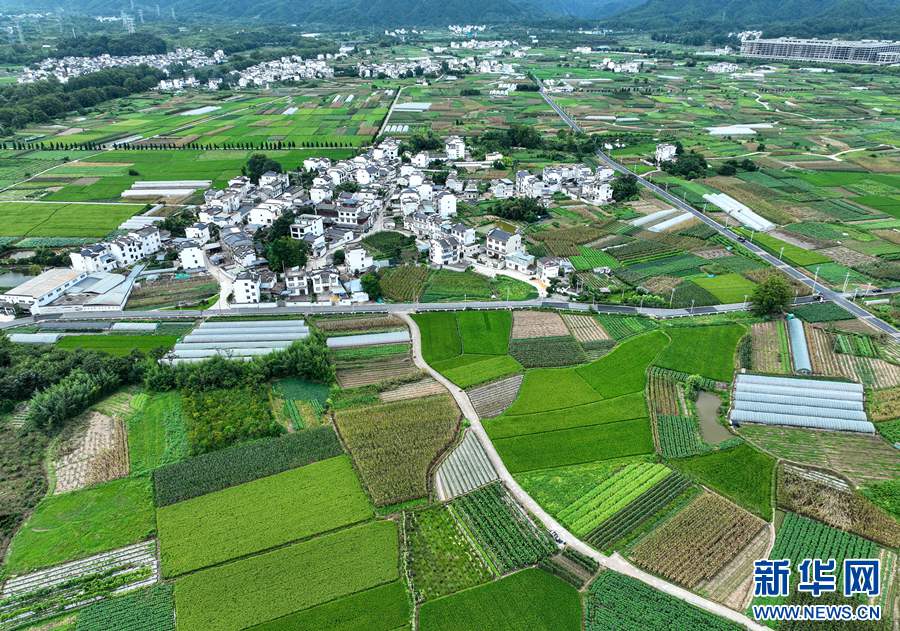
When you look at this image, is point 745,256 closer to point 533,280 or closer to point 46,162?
point 533,280

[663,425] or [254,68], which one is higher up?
[254,68]

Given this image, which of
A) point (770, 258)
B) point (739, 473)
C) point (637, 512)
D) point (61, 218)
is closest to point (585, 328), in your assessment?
point (739, 473)

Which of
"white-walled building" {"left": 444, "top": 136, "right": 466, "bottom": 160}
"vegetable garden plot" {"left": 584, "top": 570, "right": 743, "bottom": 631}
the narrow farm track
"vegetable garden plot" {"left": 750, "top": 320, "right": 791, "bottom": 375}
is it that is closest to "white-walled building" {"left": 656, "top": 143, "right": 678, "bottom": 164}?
"white-walled building" {"left": 444, "top": 136, "right": 466, "bottom": 160}

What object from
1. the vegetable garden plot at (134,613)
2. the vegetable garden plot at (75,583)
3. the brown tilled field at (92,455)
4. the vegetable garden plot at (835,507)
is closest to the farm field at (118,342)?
the brown tilled field at (92,455)

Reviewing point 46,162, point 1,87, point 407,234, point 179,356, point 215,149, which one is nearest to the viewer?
point 179,356

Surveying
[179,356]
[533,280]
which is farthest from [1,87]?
[533,280]

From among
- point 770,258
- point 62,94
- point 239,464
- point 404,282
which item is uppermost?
point 62,94

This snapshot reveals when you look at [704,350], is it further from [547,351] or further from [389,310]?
[389,310]
